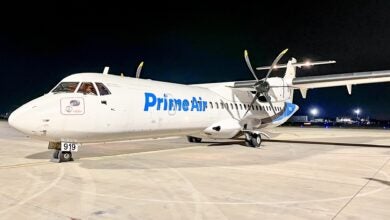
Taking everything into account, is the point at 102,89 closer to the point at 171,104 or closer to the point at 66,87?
the point at 66,87

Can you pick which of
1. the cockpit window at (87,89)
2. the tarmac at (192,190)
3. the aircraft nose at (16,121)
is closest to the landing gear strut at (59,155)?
the tarmac at (192,190)

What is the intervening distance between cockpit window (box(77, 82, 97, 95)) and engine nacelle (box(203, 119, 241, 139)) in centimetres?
661

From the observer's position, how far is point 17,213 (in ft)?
16.3

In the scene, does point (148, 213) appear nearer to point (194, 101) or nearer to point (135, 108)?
point (135, 108)

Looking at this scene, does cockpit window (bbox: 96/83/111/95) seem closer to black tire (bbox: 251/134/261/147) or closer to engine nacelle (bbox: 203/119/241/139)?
engine nacelle (bbox: 203/119/241/139)

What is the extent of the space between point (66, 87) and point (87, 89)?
0.62m

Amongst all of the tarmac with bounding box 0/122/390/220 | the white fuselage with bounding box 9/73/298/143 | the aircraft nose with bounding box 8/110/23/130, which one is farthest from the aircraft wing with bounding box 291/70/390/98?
the aircraft nose with bounding box 8/110/23/130

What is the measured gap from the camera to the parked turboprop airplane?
366 inches

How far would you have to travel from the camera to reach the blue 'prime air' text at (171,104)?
11969mm

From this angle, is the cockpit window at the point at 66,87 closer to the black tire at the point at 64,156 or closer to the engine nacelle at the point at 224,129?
the black tire at the point at 64,156

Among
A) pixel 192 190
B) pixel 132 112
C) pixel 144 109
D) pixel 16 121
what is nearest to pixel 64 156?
pixel 16 121

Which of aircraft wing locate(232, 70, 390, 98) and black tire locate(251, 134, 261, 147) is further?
black tire locate(251, 134, 261, 147)

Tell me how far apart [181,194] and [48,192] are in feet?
8.48

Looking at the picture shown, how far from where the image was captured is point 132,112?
11148 millimetres
